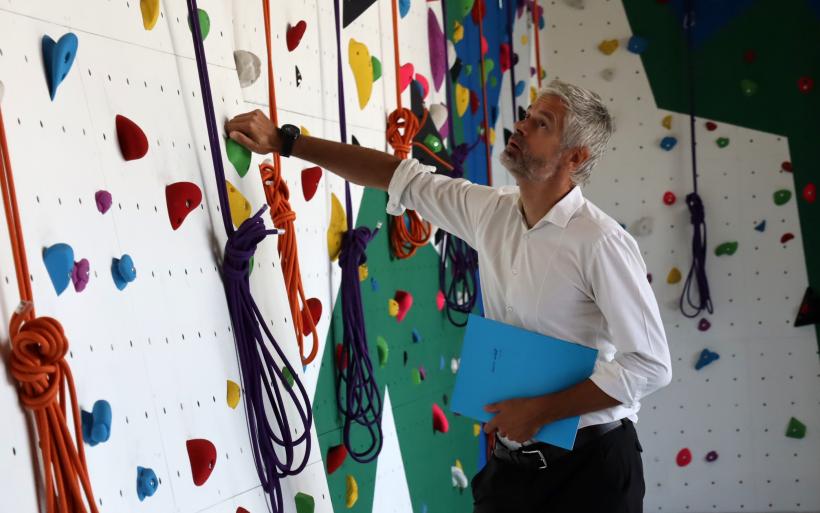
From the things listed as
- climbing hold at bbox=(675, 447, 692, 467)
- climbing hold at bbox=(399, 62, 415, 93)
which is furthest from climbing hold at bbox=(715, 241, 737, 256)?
climbing hold at bbox=(399, 62, 415, 93)

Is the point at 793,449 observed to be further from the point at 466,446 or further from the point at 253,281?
the point at 253,281

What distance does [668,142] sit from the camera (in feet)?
12.3

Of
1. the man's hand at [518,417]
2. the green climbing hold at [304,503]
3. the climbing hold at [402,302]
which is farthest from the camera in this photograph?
the climbing hold at [402,302]

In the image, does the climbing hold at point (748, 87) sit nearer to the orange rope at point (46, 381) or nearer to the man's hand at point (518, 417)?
the man's hand at point (518, 417)

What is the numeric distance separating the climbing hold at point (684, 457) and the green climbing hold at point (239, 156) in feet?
9.66

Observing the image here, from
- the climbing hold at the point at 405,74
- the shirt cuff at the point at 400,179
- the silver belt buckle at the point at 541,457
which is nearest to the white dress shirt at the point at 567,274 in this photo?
the shirt cuff at the point at 400,179

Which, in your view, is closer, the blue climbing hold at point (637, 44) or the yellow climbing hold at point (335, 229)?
the yellow climbing hold at point (335, 229)

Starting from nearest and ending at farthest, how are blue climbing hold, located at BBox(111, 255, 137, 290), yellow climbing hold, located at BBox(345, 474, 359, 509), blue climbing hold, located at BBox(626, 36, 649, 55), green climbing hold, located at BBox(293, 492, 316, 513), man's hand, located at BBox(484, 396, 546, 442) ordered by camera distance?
1. blue climbing hold, located at BBox(111, 255, 137, 290)
2. green climbing hold, located at BBox(293, 492, 316, 513)
3. man's hand, located at BBox(484, 396, 546, 442)
4. yellow climbing hold, located at BBox(345, 474, 359, 509)
5. blue climbing hold, located at BBox(626, 36, 649, 55)

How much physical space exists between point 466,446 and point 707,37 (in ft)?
6.57

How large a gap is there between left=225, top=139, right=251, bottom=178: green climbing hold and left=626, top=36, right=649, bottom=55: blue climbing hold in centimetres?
267

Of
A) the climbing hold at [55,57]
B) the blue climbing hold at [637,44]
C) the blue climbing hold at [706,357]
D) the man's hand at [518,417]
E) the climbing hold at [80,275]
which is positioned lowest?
the blue climbing hold at [706,357]

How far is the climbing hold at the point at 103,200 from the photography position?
1158 millimetres

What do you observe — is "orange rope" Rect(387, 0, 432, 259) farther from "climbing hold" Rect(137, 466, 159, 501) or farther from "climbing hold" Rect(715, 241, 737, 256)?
"climbing hold" Rect(715, 241, 737, 256)

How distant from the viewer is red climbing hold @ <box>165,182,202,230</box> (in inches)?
51.6
